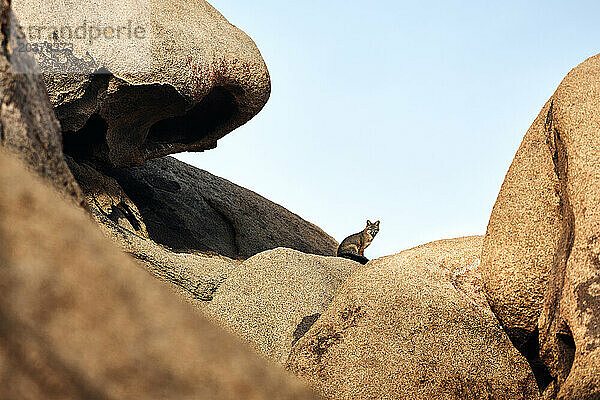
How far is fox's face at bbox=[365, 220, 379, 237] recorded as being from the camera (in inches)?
327

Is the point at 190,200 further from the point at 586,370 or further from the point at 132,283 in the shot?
the point at 132,283

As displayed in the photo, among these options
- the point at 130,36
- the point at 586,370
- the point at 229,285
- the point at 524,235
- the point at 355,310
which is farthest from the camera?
the point at 130,36

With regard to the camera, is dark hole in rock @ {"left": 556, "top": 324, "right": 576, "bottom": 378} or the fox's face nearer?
dark hole in rock @ {"left": 556, "top": 324, "right": 576, "bottom": 378}

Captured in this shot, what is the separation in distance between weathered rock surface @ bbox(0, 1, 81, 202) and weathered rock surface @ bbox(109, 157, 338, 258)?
11.9ft

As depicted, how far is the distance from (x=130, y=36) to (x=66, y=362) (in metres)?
3.41

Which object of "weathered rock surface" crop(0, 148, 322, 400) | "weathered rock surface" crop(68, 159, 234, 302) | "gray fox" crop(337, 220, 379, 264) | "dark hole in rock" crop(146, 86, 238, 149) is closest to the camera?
"weathered rock surface" crop(0, 148, 322, 400)

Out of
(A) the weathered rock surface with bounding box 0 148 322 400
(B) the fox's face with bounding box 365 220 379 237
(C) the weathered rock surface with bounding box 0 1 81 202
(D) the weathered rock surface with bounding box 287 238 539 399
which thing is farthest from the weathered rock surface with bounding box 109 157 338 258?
(A) the weathered rock surface with bounding box 0 148 322 400

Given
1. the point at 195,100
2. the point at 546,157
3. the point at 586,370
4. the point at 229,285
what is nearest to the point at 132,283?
the point at 586,370

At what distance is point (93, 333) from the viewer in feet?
1.35

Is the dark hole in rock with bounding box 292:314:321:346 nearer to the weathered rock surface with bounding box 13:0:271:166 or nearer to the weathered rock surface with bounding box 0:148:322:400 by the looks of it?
the weathered rock surface with bounding box 13:0:271:166

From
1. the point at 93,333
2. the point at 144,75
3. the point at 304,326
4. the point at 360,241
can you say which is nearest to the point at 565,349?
the point at 304,326

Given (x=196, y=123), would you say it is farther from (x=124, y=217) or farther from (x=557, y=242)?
(x=557, y=242)

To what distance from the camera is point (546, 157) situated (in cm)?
219

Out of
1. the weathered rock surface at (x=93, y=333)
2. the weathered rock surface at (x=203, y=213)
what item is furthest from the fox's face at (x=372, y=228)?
the weathered rock surface at (x=93, y=333)
